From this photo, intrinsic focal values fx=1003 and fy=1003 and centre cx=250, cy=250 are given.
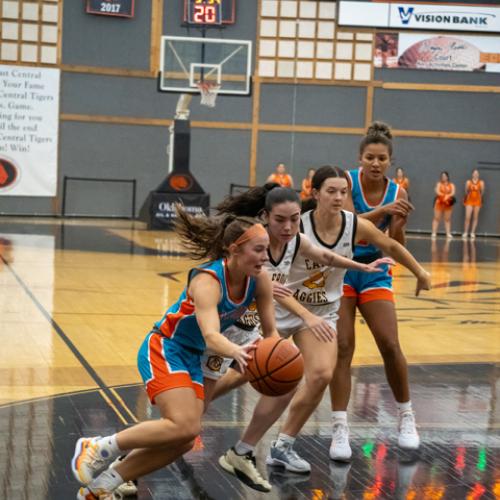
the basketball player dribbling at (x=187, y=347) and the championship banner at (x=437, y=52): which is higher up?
the championship banner at (x=437, y=52)

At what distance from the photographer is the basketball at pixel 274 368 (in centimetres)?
414

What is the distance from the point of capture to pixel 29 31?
24984 mm

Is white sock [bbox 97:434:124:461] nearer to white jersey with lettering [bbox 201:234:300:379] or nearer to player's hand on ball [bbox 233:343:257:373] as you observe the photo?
player's hand on ball [bbox 233:343:257:373]

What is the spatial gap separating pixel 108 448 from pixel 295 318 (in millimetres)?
1338

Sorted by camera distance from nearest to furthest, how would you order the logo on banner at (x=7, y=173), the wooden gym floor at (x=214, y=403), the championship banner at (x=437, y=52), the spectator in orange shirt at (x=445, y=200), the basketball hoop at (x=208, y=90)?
1. the wooden gym floor at (x=214, y=403)
2. the basketball hoop at (x=208, y=90)
3. the logo on banner at (x=7, y=173)
4. the spectator in orange shirt at (x=445, y=200)
5. the championship banner at (x=437, y=52)

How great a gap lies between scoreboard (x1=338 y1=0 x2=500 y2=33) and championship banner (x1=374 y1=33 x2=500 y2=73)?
26cm

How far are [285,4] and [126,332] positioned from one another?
18333mm

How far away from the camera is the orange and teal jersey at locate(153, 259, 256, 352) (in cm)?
437

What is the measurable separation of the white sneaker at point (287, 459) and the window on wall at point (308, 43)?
2172 centimetres

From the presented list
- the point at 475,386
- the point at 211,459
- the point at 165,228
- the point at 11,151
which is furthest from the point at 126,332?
the point at 11,151

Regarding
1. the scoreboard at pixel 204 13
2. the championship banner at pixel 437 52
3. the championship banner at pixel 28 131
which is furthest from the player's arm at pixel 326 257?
the championship banner at pixel 437 52

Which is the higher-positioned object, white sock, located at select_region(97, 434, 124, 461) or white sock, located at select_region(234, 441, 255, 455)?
white sock, located at select_region(97, 434, 124, 461)

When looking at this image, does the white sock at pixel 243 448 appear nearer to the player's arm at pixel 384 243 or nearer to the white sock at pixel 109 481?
the white sock at pixel 109 481

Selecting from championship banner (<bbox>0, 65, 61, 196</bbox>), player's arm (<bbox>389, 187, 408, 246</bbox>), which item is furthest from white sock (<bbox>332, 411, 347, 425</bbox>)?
championship banner (<bbox>0, 65, 61, 196</bbox>)
